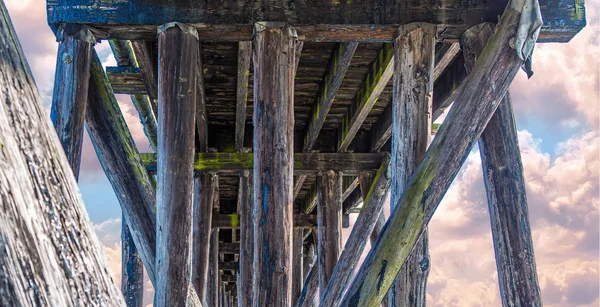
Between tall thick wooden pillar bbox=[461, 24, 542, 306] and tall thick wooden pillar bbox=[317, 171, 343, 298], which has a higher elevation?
tall thick wooden pillar bbox=[317, 171, 343, 298]

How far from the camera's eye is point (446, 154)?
3895 mm

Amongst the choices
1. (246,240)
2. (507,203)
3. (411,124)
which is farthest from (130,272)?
(507,203)

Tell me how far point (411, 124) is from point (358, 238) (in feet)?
11.3

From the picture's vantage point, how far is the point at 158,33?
13.8 ft

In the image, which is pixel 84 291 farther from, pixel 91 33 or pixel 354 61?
pixel 354 61

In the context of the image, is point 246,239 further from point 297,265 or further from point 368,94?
point 297,265

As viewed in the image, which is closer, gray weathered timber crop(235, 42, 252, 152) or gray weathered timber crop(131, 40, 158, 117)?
gray weathered timber crop(131, 40, 158, 117)

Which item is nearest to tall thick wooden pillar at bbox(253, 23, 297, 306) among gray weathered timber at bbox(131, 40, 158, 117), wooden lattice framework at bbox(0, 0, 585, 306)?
wooden lattice framework at bbox(0, 0, 585, 306)

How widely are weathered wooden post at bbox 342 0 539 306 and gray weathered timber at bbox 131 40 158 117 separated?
2.49m

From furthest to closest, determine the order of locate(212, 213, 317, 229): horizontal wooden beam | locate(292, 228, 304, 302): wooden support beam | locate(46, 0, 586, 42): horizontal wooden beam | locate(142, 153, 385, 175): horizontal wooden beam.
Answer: locate(212, 213, 317, 229): horizontal wooden beam < locate(292, 228, 304, 302): wooden support beam < locate(142, 153, 385, 175): horizontal wooden beam < locate(46, 0, 586, 42): horizontal wooden beam

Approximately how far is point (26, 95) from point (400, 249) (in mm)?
2762

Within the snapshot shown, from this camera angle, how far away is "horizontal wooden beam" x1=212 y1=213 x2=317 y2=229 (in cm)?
1139

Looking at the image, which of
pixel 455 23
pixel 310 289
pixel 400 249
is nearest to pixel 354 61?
pixel 455 23

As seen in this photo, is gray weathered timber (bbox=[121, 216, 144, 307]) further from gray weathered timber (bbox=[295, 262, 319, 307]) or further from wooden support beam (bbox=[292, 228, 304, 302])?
wooden support beam (bbox=[292, 228, 304, 302])
